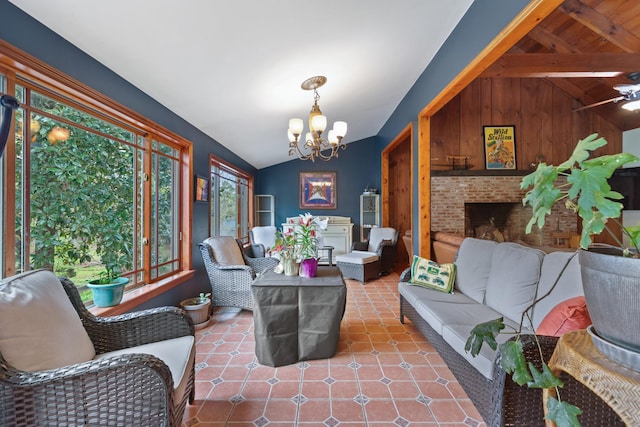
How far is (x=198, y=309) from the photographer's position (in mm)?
2803

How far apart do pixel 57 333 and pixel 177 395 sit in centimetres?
60

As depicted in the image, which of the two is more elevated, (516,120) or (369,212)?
(516,120)

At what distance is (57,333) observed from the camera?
1.22m

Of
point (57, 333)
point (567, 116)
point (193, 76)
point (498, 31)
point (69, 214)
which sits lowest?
point (57, 333)

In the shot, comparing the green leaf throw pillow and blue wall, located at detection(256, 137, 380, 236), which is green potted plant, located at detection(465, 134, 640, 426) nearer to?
the green leaf throw pillow

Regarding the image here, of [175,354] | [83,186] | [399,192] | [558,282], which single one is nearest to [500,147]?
[399,192]

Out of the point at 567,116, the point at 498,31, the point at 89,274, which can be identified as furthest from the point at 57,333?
the point at 567,116

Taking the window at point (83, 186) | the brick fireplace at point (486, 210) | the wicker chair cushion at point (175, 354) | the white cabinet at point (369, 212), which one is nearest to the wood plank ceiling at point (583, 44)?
the brick fireplace at point (486, 210)

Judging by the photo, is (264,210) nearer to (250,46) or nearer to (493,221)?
(250,46)

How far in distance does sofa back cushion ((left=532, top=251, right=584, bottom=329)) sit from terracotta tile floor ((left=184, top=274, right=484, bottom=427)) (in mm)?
752

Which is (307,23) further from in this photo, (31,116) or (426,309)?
(426,309)

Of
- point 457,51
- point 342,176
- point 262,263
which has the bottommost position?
point 262,263

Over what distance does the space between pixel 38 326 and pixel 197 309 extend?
5.63 ft

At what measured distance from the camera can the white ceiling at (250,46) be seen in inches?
63.5
